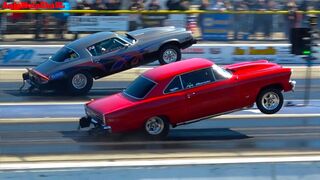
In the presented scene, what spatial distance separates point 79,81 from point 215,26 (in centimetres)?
817

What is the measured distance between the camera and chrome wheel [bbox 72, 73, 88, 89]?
750 inches

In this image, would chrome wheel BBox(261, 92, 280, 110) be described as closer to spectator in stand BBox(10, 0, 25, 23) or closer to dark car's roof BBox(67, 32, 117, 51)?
dark car's roof BBox(67, 32, 117, 51)

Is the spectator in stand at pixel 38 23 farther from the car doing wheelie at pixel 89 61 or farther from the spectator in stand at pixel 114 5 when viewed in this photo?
the car doing wheelie at pixel 89 61

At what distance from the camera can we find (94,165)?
8156mm

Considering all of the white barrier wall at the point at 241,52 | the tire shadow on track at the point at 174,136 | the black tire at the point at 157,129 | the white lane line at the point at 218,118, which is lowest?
the white barrier wall at the point at 241,52

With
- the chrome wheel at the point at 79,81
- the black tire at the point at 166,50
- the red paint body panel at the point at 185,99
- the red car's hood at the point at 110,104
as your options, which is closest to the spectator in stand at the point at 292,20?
the black tire at the point at 166,50

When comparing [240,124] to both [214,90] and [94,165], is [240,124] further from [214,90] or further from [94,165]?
[94,165]

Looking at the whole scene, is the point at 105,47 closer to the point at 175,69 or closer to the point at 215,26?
the point at 175,69

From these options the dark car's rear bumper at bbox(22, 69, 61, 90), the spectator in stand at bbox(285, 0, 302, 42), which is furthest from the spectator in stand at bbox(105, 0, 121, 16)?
the dark car's rear bumper at bbox(22, 69, 61, 90)

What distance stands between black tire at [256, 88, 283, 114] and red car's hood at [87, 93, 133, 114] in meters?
2.87

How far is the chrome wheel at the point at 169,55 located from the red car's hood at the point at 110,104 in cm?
615

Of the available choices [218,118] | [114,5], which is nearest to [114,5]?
[114,5]

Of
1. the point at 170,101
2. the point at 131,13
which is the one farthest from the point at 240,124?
the point at 131,13

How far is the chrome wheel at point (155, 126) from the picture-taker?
1329cm
